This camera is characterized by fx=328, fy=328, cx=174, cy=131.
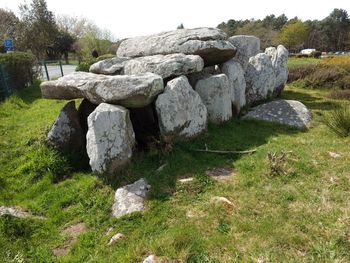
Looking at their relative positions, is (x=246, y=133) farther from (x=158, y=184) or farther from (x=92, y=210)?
(x=92, y=210)

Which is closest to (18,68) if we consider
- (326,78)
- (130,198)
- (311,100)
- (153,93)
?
(153,93)

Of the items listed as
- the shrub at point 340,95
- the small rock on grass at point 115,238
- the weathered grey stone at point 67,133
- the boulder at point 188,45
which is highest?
the boulder at point 188,45

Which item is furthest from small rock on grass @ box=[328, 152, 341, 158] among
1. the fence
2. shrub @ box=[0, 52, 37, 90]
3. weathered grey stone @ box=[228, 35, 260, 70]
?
shrub @ box=[0, 52, 37, 90]

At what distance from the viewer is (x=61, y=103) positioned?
1181cm

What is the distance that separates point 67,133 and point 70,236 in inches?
122

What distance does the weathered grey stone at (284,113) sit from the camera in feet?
28.9

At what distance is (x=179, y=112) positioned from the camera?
6.88 m

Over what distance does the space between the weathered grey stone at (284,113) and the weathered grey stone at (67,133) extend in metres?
4.61

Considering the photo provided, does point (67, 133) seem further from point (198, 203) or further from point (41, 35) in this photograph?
point (41, 35)

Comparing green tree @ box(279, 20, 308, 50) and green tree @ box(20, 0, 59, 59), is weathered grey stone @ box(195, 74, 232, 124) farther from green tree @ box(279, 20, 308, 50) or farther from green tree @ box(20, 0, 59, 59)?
green tree @ box(279, 20, 308, 50)

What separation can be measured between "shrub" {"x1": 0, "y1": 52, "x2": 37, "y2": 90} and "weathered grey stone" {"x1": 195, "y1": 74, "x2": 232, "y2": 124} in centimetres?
860

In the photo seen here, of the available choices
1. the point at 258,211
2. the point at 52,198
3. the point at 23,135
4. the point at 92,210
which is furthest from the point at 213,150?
the point at 23,135

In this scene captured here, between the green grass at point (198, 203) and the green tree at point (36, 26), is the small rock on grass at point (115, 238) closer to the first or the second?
the green grass at point (198, 203)

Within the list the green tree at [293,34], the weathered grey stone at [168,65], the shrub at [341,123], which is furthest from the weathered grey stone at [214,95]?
the green tree at [293,34]
